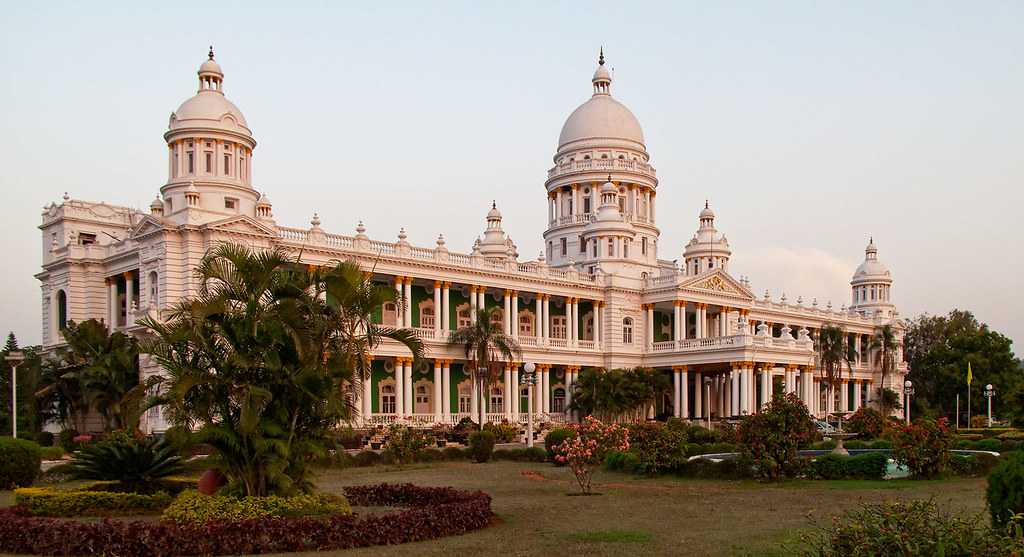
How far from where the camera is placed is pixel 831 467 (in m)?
25.0

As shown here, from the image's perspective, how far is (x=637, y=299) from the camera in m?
64.4

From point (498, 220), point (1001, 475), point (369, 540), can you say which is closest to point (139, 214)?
point (498, 220)

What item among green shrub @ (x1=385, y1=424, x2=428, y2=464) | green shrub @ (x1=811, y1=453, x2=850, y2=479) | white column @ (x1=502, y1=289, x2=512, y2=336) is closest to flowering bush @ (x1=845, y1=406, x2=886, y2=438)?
green shrub @ (x1=811, y1=453, x2=850, y2=479)

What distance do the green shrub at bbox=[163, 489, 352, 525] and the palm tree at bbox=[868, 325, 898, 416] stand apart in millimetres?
65949

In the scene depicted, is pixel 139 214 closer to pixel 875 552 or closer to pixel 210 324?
pixel 210 324

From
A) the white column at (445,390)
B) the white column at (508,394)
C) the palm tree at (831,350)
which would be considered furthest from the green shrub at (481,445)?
the palm tree at (831,350)

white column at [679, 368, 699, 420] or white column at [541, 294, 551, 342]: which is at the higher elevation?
white column at [541, 294, 551, 342]

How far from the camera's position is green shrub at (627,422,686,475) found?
27031 millimetres

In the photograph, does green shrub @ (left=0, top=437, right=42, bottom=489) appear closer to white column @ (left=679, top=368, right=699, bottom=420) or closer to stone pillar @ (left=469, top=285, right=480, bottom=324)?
stone pillar @ (left=469, top=285, right=480, bottom=324)

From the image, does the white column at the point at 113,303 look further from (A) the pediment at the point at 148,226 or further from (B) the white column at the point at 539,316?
(B) the white column at the point at 539,316

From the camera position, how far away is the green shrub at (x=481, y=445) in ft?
112

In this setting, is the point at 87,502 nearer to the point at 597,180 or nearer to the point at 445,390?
the point at 445,390

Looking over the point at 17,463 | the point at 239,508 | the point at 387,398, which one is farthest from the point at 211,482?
the point at 387,398

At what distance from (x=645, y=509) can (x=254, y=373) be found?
304 inches
